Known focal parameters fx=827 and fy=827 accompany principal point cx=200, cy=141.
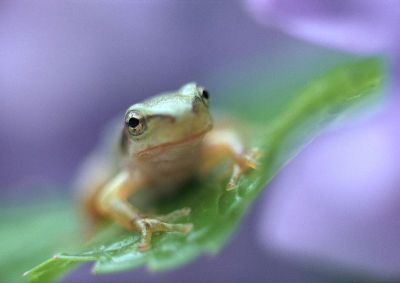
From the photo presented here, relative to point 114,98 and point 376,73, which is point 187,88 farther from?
point 114,98

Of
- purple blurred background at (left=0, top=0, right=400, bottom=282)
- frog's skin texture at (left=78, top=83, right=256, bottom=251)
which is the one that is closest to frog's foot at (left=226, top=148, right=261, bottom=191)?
frog's skin texture at (left=78, top=83, right=256, bottom=251)

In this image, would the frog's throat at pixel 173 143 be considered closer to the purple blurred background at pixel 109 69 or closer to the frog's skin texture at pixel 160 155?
the frog's skin texture at pixel 160 155

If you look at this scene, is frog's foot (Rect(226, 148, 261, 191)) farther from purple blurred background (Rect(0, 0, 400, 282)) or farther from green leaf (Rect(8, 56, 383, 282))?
purple blurred background (Rect(0, 0, 400, 282))

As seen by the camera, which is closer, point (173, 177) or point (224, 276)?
point (173, 177)

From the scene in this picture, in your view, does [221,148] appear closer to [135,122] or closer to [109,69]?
[135,122]

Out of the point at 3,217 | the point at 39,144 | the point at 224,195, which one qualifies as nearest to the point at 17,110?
the point at 39,144

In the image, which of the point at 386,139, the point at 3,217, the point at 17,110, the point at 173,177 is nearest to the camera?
the point at 386,139

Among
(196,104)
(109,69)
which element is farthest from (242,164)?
(109,69)

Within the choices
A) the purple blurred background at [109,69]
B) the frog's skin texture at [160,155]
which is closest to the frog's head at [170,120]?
the frog's skin texture at [160,155]
